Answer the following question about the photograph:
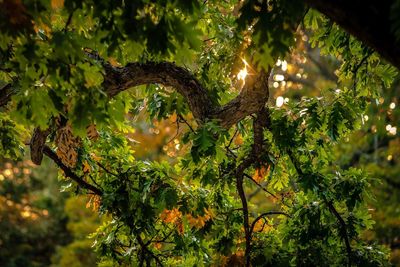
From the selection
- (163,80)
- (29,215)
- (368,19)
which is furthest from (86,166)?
(29,215)

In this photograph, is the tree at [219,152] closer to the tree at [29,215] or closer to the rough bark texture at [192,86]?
the rough bark texture at [192,86]

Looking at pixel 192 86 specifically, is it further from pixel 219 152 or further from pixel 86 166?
pixel 86 166

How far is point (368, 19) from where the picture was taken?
7.39 feet

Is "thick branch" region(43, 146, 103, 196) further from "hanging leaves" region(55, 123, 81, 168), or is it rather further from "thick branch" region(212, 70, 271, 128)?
"thick branch" region(212, 70, 271, 128)

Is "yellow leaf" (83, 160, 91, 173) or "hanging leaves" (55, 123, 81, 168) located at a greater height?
"yellow leaf" (83, 160, 91, 173)

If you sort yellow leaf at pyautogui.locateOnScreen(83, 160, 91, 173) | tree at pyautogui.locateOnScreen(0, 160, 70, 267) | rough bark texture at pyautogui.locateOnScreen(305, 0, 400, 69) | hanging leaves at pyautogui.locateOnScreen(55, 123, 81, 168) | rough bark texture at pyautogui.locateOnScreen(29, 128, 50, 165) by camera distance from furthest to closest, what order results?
tree at pyautogui.locateOnScreen(0, 160, 70, 267) < yellow leaf at pyautogui.locateOnScreen(83, 160, 91, 173) < rough bark texture at pyautogui.locateOnScreen(29, 128, 50, 165) < hanging leaves at pyautogui.locateOnScreen(55, 123, 81, 168) < rough bark texture at pyautogui.locateOnScreen(305, 0, 400, 69)

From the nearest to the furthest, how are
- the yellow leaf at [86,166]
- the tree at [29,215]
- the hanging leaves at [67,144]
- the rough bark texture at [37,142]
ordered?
1. the hanging leaves at [67,144]
2. the rough bark texture at [37,142]
3. the yellow leaf at [86,166]
4. the tree at [29,215]

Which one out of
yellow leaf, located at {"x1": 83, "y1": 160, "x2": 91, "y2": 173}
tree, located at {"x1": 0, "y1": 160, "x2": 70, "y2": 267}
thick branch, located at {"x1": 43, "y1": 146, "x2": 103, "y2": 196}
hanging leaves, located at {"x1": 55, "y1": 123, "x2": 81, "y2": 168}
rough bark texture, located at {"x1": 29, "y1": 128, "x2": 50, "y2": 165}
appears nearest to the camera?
hanging leaves, located at {"x1": 55, "y1": 123, "x2": 81, "y2": 168}

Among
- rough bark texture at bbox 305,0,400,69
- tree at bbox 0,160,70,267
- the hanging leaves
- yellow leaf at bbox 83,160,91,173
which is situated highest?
tree at bbox 0,160,70,267

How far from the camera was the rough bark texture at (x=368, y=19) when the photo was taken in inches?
87.6

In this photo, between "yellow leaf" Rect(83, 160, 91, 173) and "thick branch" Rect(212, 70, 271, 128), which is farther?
"yellow leaf" Rect(83, 160, 91, 173)

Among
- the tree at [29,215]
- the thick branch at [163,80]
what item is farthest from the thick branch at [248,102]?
the tree at [29,215]

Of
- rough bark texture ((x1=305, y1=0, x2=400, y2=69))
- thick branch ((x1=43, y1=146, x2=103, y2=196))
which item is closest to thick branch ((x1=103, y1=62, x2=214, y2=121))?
thick branch ((x1=43, y1=146, x2=103, y2=196))

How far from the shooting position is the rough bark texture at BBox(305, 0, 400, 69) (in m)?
2.22
